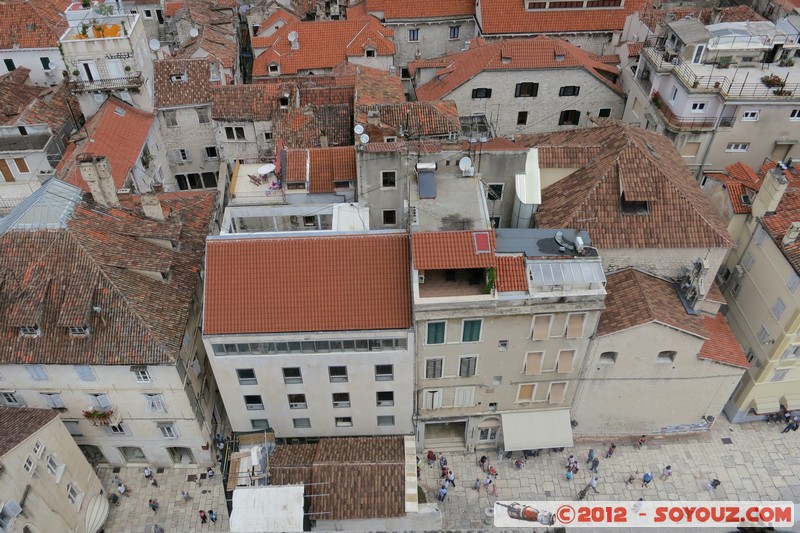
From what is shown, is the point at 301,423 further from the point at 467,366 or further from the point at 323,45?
the point at 323,45

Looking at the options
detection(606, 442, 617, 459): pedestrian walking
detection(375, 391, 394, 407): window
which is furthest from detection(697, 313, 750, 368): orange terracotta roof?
detection(375, 391, 394, 407): window

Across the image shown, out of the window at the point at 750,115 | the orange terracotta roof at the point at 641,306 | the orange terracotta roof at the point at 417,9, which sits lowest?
the orange terracotta roof at the point at 641,306

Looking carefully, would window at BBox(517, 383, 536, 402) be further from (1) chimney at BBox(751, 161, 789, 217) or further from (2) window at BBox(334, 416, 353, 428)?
(1) chimney at BBox(751, 161, 789, 217)

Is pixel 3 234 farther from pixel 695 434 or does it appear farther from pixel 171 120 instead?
pixel 695 434

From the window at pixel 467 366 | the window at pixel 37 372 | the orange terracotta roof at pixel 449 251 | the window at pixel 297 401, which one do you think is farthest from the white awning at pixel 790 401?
the window at pixel 37 372

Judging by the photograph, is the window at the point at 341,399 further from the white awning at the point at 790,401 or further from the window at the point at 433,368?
the white awning at the point at 790,401

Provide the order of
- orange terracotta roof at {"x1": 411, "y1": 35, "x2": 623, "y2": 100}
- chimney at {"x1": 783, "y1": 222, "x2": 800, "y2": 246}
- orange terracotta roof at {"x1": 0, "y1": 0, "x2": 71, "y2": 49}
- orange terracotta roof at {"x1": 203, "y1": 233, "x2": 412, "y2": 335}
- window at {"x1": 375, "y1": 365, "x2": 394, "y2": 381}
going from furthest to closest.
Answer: orange terracotta roof at {"x1": 0, "y1": 0, "x2": 71, "y2": 49} < orange terracotta roof at {"x1": 411, "y1": 35, "x2": 623, "y2": 100} < chimney at {"x1": 783, "y1": 222, "x2": 800, "y2": 246} < window at {"x1": 375, "y1": 365, "x2": 394, "y2": 381} < orange terracotta roof at {"x1": 203, "y1": 233, "x2": 412, "y2": 335}
